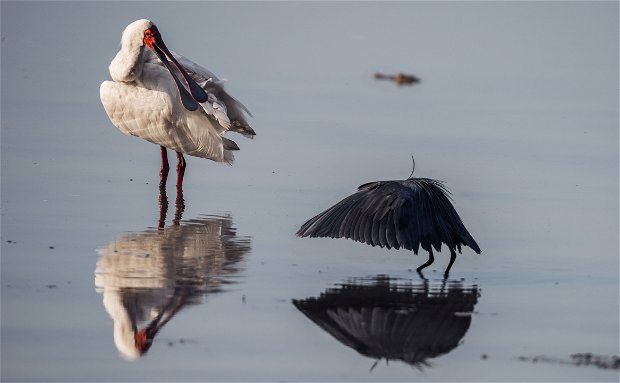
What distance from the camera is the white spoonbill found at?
11.5 metres

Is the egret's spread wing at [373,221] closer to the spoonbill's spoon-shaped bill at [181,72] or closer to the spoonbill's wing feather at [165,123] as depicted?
the spoonbill's spoon-shaped bill at [181,72]

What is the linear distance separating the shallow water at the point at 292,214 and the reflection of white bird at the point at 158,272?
0.07ft

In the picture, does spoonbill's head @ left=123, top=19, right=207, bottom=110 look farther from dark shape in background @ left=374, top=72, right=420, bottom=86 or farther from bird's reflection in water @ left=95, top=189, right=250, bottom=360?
dark shape in background @ left=374, top=72, right=420, bottom=86

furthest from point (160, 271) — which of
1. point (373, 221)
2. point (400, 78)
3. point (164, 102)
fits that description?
point (400, 78)

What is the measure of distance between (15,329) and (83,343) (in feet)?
1.25

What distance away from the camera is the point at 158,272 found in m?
8.28

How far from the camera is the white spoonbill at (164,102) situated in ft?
37.6

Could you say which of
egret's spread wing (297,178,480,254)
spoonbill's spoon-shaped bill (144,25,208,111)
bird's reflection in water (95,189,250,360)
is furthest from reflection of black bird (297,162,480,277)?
spoonbill's spoon-shaped bill (144,25,208,111)

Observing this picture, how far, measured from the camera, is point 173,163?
1329cm

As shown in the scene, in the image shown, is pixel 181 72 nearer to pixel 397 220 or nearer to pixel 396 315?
pixel 397 220

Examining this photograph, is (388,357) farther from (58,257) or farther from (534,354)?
(58,257)

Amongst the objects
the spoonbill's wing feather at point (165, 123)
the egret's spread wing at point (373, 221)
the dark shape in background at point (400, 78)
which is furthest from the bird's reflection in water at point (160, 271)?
the dark shape in background at point (400, 78)

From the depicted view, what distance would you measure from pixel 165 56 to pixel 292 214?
1.91 metres

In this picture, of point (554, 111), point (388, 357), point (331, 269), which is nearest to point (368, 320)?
point (388, 357)
